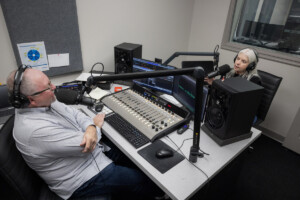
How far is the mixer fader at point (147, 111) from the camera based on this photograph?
132cm

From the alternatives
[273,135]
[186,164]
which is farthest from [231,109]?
[273,135]

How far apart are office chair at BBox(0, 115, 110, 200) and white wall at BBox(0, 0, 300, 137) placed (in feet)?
3.30

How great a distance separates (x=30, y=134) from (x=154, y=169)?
65 cm

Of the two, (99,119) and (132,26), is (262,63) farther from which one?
(99,119)

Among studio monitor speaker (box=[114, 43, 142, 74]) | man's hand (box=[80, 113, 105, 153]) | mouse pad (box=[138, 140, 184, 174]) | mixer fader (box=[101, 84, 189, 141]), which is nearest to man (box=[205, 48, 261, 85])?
mixer fader (box=[101, 84, 189, 141])

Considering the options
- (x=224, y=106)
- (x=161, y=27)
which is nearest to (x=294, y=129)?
(x=224, y=106)

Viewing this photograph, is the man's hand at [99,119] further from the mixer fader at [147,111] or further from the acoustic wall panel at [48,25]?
the acoustic wall panel at [48,25]

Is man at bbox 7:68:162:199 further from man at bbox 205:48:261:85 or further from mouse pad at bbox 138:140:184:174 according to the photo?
man at bbox 205:48:261:85

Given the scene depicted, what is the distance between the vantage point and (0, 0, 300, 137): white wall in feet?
6.68

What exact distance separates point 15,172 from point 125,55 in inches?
55.7

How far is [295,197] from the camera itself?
178 centimetres

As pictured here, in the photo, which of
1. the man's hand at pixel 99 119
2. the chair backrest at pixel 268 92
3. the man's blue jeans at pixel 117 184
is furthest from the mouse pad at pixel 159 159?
the chair backrest at pixel 268 92

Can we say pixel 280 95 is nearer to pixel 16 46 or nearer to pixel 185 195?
pixel 185 195

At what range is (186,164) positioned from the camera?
1105 mm
